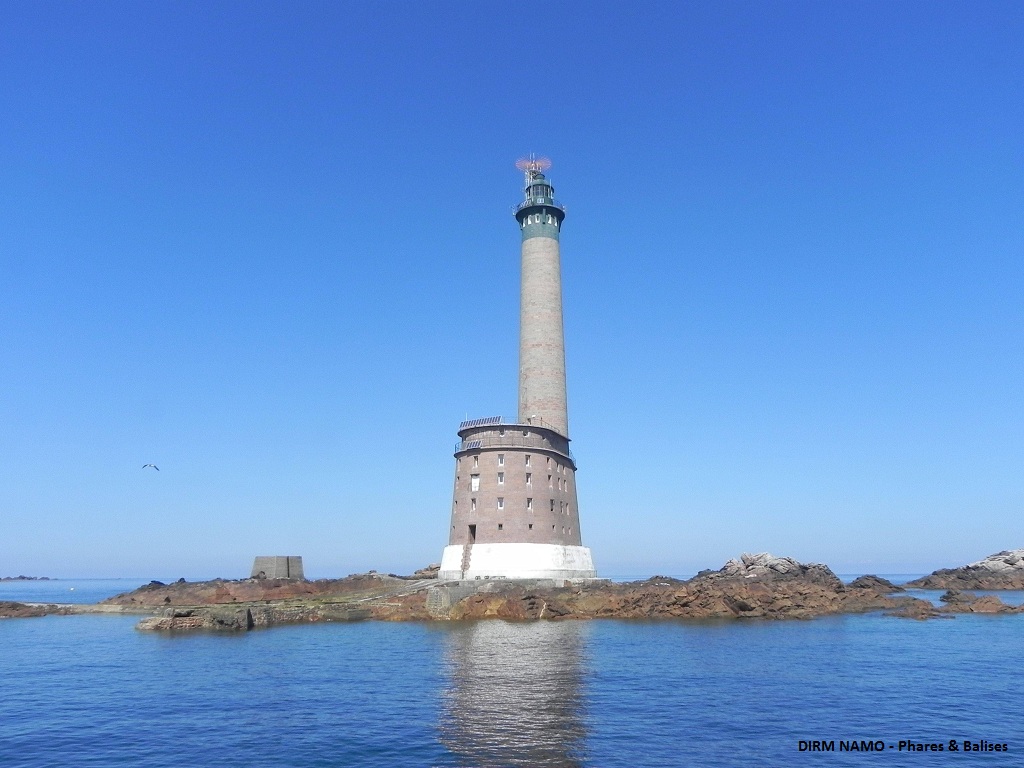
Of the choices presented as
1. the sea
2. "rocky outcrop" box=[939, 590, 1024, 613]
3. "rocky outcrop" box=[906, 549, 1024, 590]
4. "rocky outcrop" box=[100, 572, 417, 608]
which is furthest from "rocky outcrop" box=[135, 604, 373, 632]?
"rocky outcrop" box=[906, 549, 1024, 590]

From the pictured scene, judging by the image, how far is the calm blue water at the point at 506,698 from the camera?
18016 mm

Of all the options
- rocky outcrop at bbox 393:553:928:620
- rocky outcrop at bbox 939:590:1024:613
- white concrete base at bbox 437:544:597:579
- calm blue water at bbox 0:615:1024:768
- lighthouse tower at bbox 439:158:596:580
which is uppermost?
lighthouse tower at bbox 439:158:596:580

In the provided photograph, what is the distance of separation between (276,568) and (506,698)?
50325 mm

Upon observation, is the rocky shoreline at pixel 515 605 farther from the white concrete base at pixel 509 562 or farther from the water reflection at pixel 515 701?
the water reflection at pixel 515 701

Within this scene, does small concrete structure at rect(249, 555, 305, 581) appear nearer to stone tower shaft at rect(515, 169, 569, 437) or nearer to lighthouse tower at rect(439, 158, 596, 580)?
lighthouse tower at rect(439, 158, 596, 580)

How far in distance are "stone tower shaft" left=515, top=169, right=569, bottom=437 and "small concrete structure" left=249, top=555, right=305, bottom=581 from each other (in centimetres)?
2808

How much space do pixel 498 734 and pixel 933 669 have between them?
2121cm

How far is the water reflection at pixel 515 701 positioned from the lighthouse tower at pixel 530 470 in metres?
15.1

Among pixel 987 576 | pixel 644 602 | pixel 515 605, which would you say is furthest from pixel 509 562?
pixel 987 576

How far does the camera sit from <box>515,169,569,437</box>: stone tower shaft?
2365 inches

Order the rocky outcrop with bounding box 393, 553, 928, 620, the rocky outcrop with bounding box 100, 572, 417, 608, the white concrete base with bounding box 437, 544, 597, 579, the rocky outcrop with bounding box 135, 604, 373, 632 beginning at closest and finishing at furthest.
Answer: the rocky outcrop with bounding box 135, 604, 373, 632 < the rocky outcrop with bounding box 393, 553, 928, 620 < the white concrete base with bounding box 437, 544, 597, 579 < the rocky outcrop with bounding box 100, 572, 417, 608

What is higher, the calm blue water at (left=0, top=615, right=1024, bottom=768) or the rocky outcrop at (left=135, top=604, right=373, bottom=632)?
the rocky outcrop at (left=135, top=604, right=373, bottom=632)

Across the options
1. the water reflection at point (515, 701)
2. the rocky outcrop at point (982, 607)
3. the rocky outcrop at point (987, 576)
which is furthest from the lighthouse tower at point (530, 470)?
the rocky outcrop at point (987, 576)

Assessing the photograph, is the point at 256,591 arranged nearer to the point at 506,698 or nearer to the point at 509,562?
the point at 509,562
